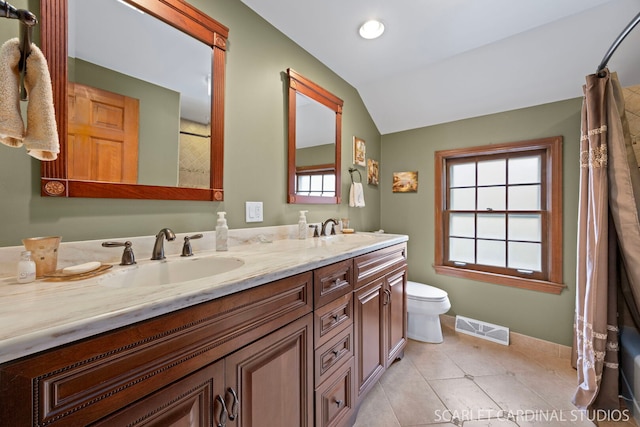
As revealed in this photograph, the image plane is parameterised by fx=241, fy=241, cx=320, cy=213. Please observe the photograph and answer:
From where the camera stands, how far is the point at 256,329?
0.80 metres

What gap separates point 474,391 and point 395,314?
677 millimetres

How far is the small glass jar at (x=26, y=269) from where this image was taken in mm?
704

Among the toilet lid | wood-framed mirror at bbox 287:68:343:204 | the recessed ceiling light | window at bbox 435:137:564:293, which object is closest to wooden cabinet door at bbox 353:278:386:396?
the toilet lid

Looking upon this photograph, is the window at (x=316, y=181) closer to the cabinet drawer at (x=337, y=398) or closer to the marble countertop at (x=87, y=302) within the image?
the marble countertop at (x=87, y=302)

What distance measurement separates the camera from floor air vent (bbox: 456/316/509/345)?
7.07 ft

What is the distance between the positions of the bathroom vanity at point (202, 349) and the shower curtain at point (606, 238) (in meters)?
1.40

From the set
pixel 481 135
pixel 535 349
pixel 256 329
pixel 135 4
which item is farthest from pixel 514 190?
pixel 135 4

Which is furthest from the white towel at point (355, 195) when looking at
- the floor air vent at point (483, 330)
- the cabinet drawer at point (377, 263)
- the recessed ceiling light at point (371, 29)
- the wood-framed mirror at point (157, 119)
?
the floor air vent at point (483, 330)

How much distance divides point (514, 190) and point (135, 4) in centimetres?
295

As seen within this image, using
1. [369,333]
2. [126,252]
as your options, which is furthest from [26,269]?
[369,333]

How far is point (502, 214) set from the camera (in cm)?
230

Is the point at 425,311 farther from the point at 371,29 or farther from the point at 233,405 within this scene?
the point at 371,29

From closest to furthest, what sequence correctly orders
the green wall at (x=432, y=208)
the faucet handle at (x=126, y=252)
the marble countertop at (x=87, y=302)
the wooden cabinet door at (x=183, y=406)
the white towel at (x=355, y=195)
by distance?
the marble countertop at (x=87, y=302), the wooden cabinet door at (x=183, y=406), the faucet handle at (x=126, y=252), the green wall at (x=432, y=208), the white towel at (x=355, y=195)

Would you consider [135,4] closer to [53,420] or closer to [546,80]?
[53,420]
